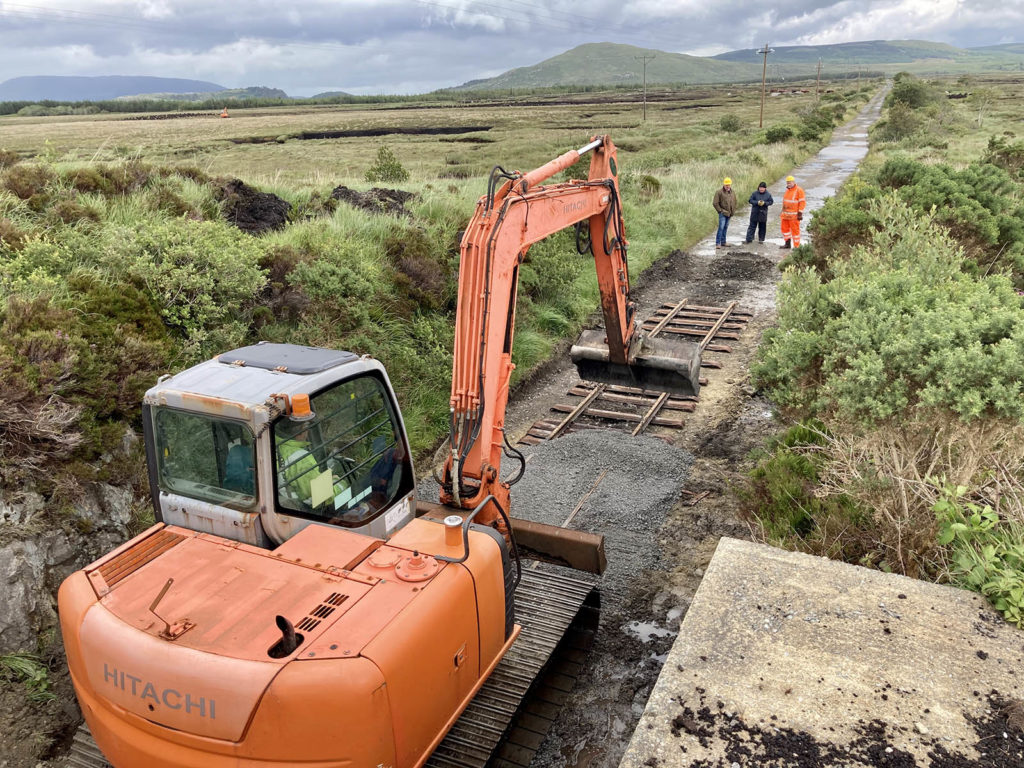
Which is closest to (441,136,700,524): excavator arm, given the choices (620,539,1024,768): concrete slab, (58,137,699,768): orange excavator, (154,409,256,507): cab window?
(58,137,699,768): orange excavator

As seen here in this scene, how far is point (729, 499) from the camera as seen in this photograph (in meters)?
8.01

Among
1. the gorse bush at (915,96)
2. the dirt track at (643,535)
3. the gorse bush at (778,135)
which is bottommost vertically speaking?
the dirt track at (643,535)

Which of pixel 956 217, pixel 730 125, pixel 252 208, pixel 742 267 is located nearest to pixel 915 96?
pixel 730 125

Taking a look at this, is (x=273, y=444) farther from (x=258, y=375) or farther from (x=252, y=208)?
(x=252, y=208)

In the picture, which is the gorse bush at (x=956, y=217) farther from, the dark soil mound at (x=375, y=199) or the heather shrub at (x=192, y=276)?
the heather shrub at (x=192, y=276)

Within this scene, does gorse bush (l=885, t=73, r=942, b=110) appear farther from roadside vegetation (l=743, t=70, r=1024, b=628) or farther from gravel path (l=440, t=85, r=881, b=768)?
roadside vegetation (l=743, t=70, r=1024, b=628)

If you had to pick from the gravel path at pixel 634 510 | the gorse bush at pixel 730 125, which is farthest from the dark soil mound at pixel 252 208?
the gorse bush at pixel 730 125

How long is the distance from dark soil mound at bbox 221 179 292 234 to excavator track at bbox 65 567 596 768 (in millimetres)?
8567

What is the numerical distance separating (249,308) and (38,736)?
5.44m

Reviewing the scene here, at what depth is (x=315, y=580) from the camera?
3.95 meters

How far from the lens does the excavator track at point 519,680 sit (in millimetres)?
4473

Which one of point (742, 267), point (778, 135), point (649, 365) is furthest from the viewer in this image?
point (778, 135)

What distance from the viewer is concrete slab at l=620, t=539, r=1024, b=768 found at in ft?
12.2

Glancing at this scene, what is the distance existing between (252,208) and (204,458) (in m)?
9.34
